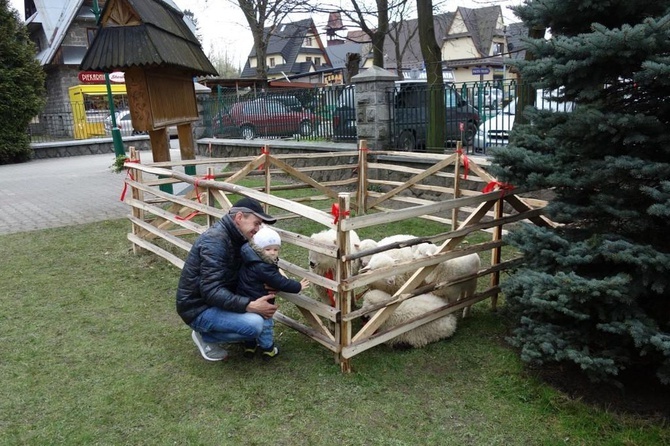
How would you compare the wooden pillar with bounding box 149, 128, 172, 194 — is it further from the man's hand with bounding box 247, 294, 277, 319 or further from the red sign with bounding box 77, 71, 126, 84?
the red sign with bounding box 77, 71, 126, 84

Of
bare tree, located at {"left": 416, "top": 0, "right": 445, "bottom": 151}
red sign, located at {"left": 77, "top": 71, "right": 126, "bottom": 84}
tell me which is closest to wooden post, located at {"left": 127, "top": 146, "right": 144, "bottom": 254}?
bare tree, located at {"left": 416, "top": 0, "right": 445, "bottom": 151}

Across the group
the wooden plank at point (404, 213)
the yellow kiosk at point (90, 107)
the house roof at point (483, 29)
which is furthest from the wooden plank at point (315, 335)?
the house roof at point (483, 29)

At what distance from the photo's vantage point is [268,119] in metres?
15.1

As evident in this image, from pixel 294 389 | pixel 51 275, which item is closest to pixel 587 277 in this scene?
pixel 294 389

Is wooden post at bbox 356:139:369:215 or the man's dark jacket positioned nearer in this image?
the man's dark jacket

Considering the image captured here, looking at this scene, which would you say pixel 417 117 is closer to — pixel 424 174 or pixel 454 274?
pixel 424 174

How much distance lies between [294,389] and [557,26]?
3.23 meters

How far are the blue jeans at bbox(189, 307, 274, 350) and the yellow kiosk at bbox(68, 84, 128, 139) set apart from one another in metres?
25.7

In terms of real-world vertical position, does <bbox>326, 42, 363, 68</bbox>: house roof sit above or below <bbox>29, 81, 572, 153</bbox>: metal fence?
above

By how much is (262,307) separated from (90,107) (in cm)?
2949

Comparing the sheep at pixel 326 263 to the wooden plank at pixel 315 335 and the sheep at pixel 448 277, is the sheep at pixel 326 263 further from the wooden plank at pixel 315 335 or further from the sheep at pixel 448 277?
the wooden plank at pixel 315 335

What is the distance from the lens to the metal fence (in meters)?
9.42

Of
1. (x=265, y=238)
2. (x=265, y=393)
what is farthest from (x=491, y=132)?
(x=265, y=393)

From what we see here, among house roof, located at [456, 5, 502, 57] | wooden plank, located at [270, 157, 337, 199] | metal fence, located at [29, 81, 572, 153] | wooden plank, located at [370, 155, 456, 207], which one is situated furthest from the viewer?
house roof, located at [456, 5, 502, 57]
